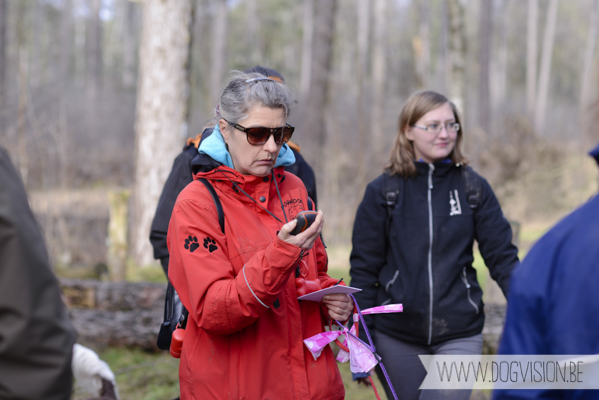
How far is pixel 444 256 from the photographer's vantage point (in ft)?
9.54

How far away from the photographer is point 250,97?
2.22 meters

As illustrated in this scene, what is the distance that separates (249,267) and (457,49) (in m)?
6.91

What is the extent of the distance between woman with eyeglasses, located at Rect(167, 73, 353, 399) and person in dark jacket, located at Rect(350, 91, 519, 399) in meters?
0.70

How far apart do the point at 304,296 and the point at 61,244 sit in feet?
24.8

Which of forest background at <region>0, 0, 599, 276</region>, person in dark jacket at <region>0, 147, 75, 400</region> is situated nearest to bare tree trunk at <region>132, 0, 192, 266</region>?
forest background at <region>0, 0, 599, 276</region>

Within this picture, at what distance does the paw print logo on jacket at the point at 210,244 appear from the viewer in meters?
2.01

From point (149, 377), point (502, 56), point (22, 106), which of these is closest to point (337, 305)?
point (149, 377)

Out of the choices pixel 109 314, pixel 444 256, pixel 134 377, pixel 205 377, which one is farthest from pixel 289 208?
pixel 109 314

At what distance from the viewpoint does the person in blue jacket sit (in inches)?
44.7

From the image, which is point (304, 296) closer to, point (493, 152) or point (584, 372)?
point (584, 372)

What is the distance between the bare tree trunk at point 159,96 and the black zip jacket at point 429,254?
4.12 metres

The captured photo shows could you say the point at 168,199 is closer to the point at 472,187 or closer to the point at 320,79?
the point at 472,187

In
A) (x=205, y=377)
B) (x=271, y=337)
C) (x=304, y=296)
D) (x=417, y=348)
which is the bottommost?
(x=417, y=348)

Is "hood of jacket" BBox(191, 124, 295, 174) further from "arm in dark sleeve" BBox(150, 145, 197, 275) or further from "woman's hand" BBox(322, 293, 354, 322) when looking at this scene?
"arm in dark sleeve" BBox(150, 145, 197, 275)
